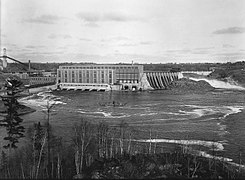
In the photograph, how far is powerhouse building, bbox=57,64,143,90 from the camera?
29.9m

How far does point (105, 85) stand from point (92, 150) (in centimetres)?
2314

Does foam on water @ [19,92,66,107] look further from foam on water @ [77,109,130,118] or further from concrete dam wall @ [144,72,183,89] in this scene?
concrete dam wall @ [144,72,183,89]

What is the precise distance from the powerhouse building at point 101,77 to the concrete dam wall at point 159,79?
1.59 meters

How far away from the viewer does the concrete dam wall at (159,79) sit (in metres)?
31.4

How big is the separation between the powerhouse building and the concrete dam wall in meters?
1.59

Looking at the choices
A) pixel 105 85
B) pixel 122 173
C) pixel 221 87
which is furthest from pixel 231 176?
pixel 221 87

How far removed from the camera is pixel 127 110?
15.6 m

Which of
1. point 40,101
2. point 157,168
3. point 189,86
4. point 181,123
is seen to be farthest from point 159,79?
point 157,168

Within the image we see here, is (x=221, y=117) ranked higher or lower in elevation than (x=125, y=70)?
lower

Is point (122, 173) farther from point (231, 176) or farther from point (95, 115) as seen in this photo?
point (95, 115)

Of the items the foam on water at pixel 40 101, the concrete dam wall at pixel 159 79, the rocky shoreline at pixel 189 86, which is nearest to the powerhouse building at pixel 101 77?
the concrete dam wall at pixel 159 79

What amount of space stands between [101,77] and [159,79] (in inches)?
254

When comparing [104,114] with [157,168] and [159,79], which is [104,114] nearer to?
[157,168]

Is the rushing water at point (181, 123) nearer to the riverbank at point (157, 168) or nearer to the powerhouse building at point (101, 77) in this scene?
the riverbank at point (157, 168)
